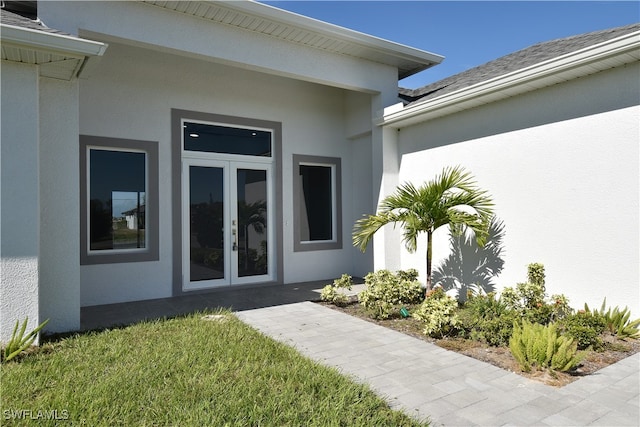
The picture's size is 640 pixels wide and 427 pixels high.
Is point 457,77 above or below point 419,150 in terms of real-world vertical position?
above

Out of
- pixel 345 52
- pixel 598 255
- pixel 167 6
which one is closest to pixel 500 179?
pixel 598 255

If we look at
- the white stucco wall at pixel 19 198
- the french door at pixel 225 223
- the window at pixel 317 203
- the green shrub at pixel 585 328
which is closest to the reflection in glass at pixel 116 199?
the french door at pixel 225 223

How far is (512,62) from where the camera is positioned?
686 centimetres

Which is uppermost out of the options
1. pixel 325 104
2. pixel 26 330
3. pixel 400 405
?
pixel 325 104

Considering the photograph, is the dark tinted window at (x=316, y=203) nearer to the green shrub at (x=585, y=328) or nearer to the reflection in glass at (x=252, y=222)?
the reflection in glass at (x=252, y=222)

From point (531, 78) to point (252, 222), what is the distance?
583 cm

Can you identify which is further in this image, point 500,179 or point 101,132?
point 101,132

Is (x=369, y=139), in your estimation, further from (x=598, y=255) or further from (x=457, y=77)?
(x=598, y=255)

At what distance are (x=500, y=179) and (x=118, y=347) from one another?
19.5ft

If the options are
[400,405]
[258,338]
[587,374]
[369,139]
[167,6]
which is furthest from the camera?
[369,139]

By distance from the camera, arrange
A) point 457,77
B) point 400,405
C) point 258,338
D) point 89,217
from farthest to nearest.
A: point 457,77 → point 89,217 → point 258,338 → point 400,405

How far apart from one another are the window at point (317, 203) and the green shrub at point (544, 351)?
567 cm

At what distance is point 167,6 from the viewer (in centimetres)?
580

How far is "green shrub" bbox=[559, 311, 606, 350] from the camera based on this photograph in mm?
4375
